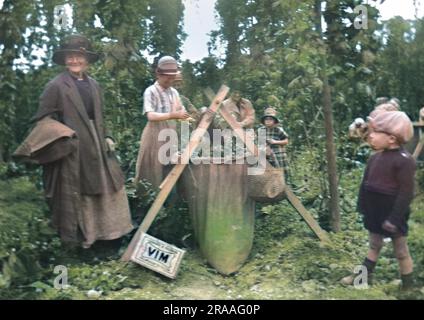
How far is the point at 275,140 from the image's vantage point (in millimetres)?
4168

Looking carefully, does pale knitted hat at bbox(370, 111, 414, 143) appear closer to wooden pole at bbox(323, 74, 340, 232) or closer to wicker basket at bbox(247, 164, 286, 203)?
wooden pole at bbox(323, 74, 340, 232)

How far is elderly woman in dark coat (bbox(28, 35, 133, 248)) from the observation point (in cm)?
387

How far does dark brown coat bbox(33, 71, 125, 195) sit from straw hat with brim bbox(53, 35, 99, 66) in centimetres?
A: 10

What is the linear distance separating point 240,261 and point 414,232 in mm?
958

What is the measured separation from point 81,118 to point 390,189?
1.69 m

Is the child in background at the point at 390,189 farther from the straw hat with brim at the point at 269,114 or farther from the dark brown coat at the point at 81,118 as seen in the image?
the dark brown coat at the point at 81,118

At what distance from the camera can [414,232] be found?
382 cm

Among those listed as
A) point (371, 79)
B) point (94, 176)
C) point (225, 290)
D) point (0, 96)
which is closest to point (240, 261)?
point (225, 290)

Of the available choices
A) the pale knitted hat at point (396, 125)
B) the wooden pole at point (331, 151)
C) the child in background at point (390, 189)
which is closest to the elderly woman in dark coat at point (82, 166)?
the wooden pole at point (331, 151)

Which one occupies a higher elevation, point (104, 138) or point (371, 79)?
point (371, 79)

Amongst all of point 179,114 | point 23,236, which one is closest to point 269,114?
point 179,114

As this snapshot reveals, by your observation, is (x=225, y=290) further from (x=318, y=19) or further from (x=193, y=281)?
(x=318, y=19)

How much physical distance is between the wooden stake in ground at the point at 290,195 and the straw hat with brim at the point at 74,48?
0.69 m
